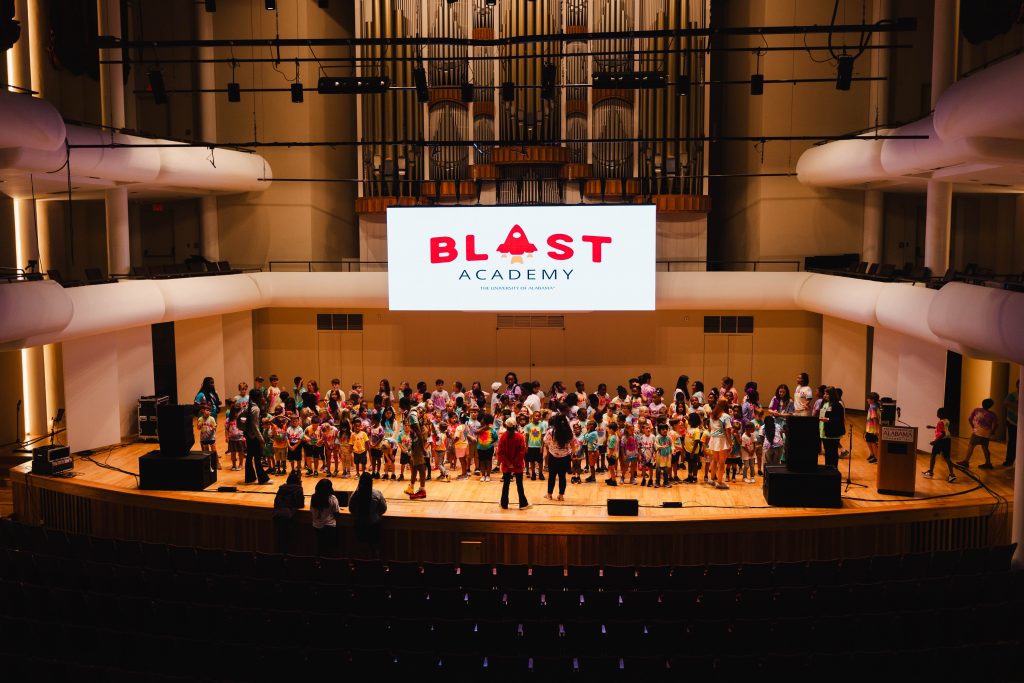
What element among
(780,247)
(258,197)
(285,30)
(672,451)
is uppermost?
(285,30)

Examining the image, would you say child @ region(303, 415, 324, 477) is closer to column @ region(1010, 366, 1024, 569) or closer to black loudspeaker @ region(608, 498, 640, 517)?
black loudspeaker @ region(608, 498, 640, 517)

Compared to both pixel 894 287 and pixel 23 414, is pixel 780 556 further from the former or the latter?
pixel 23 414

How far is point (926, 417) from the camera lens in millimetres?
13953

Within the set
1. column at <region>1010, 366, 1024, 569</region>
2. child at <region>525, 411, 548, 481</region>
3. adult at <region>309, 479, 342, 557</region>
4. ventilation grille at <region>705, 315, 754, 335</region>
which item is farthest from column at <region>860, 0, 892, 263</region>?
adult at <region>309, 479, 342, 557</region>

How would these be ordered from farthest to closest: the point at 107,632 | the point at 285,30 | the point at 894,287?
the point at 285,30, the point at 894,287, the point at 107,632

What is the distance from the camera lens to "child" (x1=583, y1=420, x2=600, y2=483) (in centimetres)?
1266

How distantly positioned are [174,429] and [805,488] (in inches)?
346

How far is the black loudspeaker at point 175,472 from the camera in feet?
40.2

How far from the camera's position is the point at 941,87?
1287cm

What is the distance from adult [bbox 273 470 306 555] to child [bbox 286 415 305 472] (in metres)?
2.05

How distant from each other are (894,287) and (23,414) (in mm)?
16316

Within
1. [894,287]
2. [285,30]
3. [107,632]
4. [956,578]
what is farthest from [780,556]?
[285,30]

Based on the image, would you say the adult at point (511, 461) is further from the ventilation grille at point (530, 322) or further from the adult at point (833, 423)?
the ventilation grille at point (530, 322)

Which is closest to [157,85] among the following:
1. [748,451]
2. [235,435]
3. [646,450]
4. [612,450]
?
[235,435]
